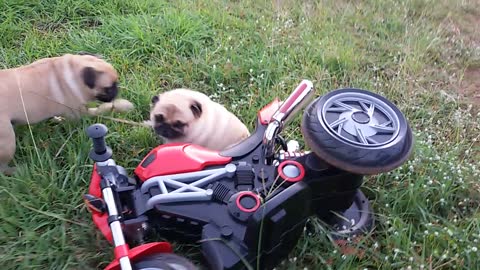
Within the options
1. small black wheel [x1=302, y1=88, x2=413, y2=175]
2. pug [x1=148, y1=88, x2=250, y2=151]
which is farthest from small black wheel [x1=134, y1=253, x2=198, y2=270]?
pug [x1=148, y1=88, x2=250, y2=151]

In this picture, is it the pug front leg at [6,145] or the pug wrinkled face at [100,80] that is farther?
the pug wrinkled face at [100,80]

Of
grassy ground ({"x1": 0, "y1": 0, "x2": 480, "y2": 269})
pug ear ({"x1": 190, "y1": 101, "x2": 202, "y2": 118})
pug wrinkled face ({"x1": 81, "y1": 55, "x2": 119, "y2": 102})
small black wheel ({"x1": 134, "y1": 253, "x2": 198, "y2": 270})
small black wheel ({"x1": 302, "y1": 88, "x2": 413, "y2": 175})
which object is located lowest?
grassy ground ({"x1": 0, "y1": 0, "x2": 480, "y2": 269})

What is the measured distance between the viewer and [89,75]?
3420mm

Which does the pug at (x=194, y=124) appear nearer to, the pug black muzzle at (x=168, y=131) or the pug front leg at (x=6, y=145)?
the pug black muzzle at (x=168, y=131)

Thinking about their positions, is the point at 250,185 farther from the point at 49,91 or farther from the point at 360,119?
the point at 49,91

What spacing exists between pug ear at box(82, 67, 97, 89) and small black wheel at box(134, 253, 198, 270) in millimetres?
1587

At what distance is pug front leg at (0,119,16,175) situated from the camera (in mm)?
2947

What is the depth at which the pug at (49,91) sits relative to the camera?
3.05 metres

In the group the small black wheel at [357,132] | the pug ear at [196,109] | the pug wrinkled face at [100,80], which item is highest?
the small black wheel at [357,132]

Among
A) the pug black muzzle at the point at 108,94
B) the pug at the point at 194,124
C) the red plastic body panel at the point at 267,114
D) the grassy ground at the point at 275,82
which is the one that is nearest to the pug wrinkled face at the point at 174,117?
the pug at the point at 194,124

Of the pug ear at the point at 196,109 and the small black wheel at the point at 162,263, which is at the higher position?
the small black wheel at the point at 162,263

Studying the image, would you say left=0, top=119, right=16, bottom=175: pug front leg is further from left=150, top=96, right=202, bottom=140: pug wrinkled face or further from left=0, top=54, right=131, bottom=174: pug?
left=150, top=96, right=202, bottom=140: pug wrinkled face

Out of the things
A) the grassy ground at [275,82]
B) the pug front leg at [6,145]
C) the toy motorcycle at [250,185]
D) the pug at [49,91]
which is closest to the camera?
the toy motorcycle at [250,185]

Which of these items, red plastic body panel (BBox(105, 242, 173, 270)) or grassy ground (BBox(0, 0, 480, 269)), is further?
grassy ground (BBox(0, 0, 480, 269))
